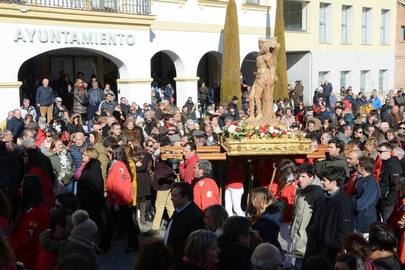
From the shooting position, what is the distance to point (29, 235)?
5883 millimetres

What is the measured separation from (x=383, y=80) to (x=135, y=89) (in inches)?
864

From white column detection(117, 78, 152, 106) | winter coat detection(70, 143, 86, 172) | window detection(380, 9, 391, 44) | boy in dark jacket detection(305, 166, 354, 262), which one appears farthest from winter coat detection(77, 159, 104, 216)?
window detection(380, 9, 391, 44)

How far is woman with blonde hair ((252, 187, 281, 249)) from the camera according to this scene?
6.21 m

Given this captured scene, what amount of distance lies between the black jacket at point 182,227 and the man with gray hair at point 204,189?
165 cm

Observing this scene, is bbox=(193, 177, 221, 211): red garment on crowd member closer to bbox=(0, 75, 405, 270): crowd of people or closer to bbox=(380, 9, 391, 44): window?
bbox=(0, 75, 405, 270): crowd of people

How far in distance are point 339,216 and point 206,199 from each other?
210cm

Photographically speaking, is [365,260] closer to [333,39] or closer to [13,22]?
[13,22]

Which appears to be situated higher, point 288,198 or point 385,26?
point 385,26

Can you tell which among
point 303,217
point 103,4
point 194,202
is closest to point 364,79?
point 103,4

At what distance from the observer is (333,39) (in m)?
31.2

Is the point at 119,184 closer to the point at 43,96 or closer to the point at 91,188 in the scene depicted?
the point at 91,188

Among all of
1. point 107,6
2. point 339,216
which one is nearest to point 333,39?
point 107,6

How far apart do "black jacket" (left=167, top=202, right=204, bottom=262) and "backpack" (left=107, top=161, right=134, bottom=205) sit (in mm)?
2692

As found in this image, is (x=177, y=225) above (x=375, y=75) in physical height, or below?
below
